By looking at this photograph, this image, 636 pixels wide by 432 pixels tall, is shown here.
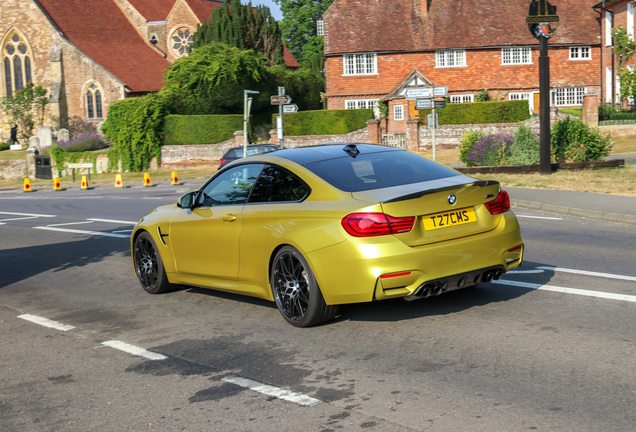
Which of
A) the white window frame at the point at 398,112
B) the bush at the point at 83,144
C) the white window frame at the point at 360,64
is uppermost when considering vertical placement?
the white window frame at the point at 360,64

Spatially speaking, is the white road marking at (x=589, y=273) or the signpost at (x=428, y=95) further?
the signpost at (x=428, y=95)

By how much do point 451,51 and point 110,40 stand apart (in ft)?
99.4

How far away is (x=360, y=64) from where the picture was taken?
178 feet

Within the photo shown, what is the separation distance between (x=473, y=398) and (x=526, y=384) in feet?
1.39

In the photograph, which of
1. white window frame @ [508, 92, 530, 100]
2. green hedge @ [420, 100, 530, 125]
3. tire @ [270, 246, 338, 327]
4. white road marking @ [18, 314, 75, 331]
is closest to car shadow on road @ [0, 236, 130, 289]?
white road marking @ [18, 314, 75, 331]

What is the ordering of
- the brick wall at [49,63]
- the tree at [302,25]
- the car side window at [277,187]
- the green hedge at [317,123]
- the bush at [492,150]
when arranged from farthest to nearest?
the tree at [302,25] → the brick wall at [49,63] → the green hedge at [317,123] → the bush at [492,150] → the car side window at [277,187]

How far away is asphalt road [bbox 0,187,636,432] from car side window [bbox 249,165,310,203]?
43.8 inches

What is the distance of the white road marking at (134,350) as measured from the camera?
6.01 meters

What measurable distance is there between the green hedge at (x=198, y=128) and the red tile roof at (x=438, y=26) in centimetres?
1318

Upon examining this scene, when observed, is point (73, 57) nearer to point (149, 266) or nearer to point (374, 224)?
point (149, 266)

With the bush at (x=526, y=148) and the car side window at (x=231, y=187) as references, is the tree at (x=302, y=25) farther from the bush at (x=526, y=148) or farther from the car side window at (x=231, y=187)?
the car side window at (x=231, y=187)

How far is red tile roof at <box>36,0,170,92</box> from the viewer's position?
62688 millimetres

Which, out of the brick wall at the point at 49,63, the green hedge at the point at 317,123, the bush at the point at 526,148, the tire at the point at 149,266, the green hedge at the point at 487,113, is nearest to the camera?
the tire at the point at 149,266

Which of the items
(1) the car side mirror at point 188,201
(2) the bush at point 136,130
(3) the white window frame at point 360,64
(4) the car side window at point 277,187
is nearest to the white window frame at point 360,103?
(3) the white window frame at point 360,64
